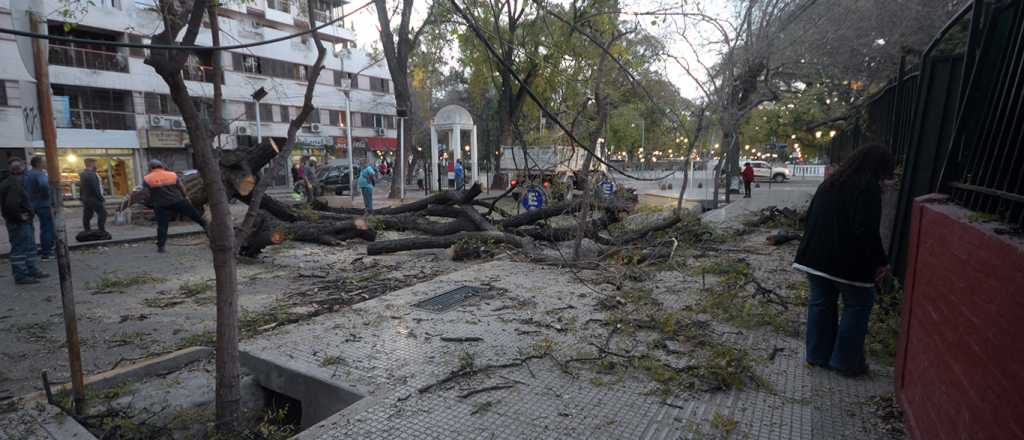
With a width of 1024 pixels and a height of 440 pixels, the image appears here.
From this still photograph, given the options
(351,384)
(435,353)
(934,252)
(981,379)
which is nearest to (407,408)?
(351,384)

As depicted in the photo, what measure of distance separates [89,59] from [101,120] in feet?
9.19

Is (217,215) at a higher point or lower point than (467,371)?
higher

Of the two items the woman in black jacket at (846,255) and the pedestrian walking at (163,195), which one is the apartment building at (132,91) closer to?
the pedestrian walking at (163,195)

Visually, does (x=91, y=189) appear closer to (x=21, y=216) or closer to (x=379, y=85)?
(x=21, y=216)

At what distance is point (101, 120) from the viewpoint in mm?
24672

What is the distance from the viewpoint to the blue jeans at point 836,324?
3.38 meters

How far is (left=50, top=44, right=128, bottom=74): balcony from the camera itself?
23125 millimetres

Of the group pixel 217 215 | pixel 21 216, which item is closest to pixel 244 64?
pixel 21 216

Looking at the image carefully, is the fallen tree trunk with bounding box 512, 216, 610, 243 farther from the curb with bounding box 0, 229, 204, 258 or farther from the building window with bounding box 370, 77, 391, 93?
the building window with bounding box 370, 77, 391, 93

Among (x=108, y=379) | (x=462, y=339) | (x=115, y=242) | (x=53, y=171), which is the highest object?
(x=53, y=171)

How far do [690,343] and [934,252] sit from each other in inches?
74.7

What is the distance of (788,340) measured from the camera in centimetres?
427

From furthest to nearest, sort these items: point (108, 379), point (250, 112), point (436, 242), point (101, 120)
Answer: point (250, 112) → point (101, 120) → point (436, 242) → point (108, 379)

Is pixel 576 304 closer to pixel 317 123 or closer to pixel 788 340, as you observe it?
pixel 788 340
